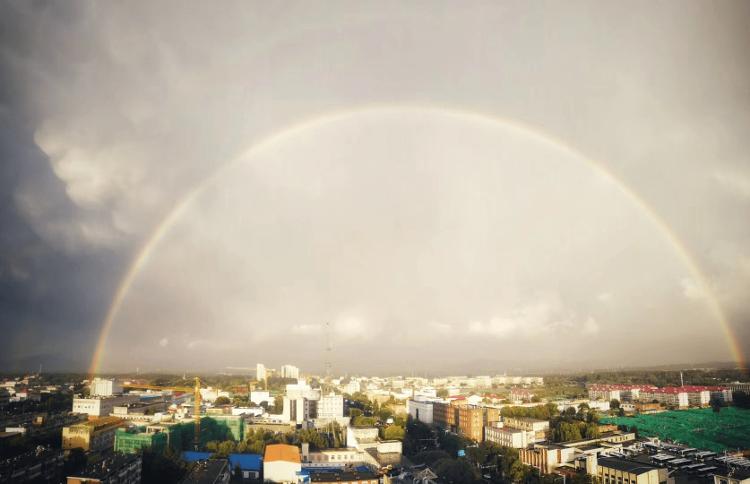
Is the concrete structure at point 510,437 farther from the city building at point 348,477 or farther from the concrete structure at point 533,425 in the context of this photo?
the city building at point 348,477

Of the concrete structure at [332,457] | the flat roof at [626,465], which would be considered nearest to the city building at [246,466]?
the concrete structure at [332,457]

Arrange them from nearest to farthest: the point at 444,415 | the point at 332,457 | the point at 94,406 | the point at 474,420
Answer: the point at 332,457 < the point at 474,420 < the point at 94,406 < the point at 444,415

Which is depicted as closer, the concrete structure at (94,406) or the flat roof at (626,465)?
the flat roof at (626,465)

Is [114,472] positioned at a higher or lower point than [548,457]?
higher

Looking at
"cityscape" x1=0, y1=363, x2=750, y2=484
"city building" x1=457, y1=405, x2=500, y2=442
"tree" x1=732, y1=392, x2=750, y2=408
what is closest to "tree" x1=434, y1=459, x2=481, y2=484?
"cityscape" x1=0, y1=363, x2=750, y2=484

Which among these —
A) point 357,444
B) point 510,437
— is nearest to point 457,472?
point 357,444

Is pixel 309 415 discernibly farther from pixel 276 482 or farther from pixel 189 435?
pixel 276 482

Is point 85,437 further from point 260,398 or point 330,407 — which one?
point 260,398
